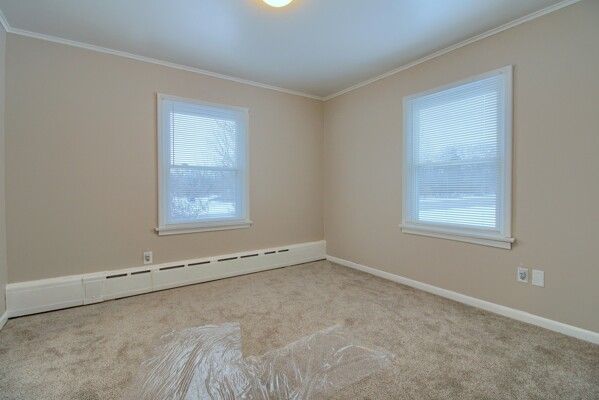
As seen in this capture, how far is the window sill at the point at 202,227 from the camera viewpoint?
347 centimetres

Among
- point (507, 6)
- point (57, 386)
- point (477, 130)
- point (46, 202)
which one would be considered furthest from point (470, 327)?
point (46, 202)

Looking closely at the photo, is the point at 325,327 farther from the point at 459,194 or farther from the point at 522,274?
the point at 459,194

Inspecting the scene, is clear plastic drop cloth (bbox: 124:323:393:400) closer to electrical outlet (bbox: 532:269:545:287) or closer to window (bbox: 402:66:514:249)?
electrical outlet (bbox: 532:269:545:287)

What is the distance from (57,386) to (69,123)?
7.67 feet

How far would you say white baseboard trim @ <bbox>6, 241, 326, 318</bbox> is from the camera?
9.07ft

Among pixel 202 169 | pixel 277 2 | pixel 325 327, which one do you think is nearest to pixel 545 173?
pixel 325 327

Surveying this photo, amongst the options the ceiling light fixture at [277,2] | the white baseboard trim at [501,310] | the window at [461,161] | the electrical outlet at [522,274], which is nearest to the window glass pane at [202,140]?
the ceiling light fixture at [277,2]

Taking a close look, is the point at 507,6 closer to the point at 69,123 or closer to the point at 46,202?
the point at 69,123

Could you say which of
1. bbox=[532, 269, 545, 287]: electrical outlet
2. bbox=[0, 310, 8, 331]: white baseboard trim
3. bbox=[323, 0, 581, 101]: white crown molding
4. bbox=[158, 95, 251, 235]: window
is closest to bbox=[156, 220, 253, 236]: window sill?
bbox=[158, 95, 251, 235]: window

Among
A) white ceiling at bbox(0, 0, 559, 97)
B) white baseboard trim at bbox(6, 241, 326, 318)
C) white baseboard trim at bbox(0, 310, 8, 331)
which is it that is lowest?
white baseboard trim at bbox(0, 310, 8, 331)

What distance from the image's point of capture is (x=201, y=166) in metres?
3.68

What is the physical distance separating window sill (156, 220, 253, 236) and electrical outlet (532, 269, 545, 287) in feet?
10.1

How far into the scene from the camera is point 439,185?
3240 mm

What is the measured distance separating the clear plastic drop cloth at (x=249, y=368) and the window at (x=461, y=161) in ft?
5.28
